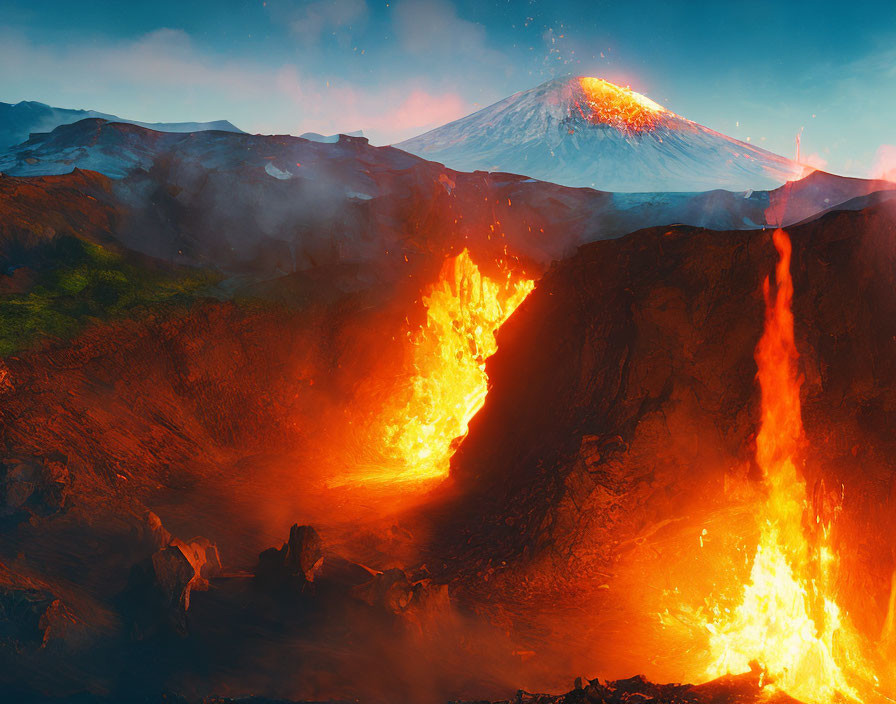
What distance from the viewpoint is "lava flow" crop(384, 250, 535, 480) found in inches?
875

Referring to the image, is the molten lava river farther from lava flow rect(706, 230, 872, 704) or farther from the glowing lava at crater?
the glowing lava at crater

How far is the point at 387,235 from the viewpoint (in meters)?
24.6

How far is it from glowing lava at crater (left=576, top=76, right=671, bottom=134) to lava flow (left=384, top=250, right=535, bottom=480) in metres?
5.95

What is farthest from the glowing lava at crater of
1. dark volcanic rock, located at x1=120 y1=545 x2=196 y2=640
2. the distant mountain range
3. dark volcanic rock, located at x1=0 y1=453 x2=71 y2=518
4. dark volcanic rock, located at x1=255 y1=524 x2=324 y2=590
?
dark volcanic rock, located at x1=0 y1=453 x2=71 y2=518

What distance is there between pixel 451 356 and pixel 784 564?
12800 mm

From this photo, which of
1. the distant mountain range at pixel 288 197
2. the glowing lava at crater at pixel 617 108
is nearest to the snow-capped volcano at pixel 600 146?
the glowing lava at crater at pixel 617 108

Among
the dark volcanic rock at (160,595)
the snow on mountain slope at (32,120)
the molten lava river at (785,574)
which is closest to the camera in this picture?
the dark volcanic rock at (160,595)

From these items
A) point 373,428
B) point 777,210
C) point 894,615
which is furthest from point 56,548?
point 777,210

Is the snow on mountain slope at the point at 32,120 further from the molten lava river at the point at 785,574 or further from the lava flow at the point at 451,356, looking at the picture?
the molten lava river at the point at 785,574

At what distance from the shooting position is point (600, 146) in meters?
19.1

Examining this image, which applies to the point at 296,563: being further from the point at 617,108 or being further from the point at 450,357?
the point at 617,108

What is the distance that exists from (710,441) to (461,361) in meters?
10.7

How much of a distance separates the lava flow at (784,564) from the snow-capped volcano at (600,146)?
11.7 ft

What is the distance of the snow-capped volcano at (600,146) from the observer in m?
A: 16.6
